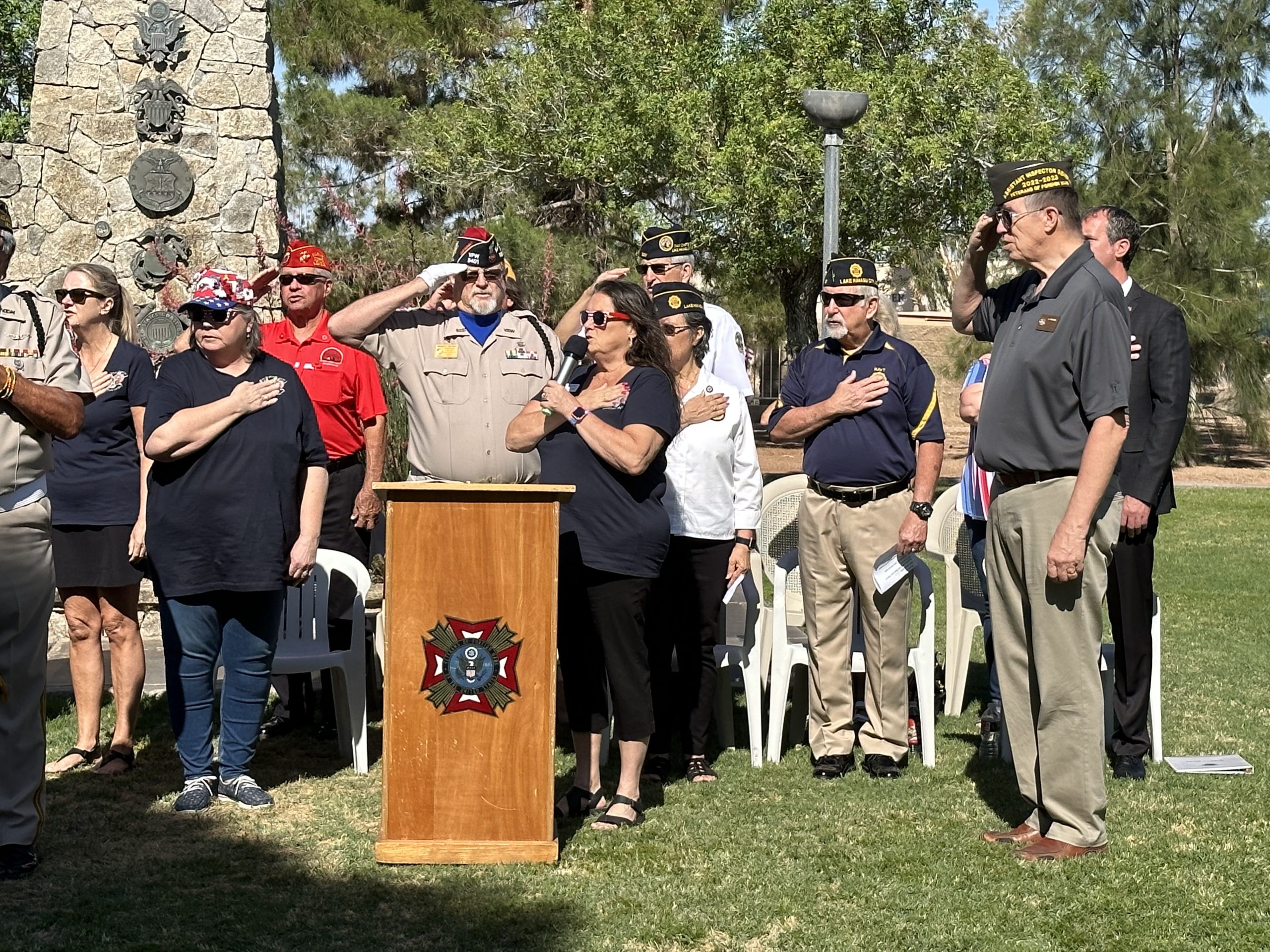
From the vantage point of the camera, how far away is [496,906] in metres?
4.49

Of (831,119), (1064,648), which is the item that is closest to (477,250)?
(1064,648)

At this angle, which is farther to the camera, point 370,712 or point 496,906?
point 370,712

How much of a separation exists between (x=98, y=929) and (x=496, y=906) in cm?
113

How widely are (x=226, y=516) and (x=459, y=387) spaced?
3.28ft

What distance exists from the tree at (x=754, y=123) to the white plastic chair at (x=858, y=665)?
43.6 ft

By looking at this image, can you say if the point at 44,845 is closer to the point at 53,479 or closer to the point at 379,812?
the point at 379,812

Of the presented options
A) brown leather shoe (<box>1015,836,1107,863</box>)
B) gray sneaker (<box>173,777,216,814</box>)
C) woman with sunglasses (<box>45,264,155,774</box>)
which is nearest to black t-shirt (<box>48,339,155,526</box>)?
woman with sunglasses (<box>45,264,155,774</box>)

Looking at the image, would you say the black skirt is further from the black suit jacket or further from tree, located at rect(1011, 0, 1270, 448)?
tree, located at rect(1011, 0, 1270, 448)

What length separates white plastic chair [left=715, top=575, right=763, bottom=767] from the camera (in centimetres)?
643

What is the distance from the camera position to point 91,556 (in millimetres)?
6223

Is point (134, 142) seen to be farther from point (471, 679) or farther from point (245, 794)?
point (471, 679)

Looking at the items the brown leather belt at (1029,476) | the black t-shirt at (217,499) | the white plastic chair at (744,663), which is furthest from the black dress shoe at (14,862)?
the brown leather belt at (1029,476)

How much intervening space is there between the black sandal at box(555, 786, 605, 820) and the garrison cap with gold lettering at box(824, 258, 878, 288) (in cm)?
226

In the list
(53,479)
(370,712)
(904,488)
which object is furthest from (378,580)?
(904,488)
